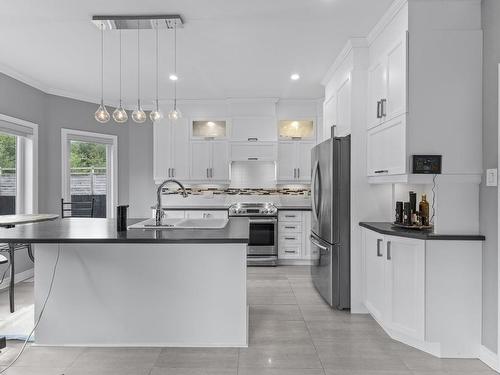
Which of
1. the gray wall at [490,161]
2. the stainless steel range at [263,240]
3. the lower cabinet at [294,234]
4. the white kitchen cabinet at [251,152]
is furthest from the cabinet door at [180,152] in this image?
the gray wall at [490,161]

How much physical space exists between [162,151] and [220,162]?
0.91 meters

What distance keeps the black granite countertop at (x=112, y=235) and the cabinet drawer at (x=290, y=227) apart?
107 inches

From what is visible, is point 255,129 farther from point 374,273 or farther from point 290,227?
point 374,273

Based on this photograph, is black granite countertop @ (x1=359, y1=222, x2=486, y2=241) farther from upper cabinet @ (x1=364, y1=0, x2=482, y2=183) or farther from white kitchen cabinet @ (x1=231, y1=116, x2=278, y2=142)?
white kitchen cabinet @ (x1=231, y1=116, x2=278, y2=142)

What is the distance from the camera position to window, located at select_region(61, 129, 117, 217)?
17.9ft

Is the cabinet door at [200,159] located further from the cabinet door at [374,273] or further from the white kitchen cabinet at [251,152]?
the cabinet door at [374,273]

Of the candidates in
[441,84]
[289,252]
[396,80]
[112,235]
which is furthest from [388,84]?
[289,252]

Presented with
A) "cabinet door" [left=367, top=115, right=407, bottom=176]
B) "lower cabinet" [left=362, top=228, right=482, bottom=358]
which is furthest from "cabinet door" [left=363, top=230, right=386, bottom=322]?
"cabinet door" [left=367, top=115, right=407, bottom=176]

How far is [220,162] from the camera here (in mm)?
5930

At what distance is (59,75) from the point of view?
4594 mm

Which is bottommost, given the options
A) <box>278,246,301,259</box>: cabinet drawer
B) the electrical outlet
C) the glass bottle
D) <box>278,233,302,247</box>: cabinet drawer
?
<box>278,246,301,259</box>: cabinet drawer

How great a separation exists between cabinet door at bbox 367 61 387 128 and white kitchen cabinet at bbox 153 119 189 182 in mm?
3205

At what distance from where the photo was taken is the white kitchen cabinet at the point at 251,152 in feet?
19.1

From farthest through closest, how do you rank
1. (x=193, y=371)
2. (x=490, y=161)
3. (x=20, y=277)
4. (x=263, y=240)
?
(x=263, y=240)
(x=20, y=277)
(x=490, y=161)
(x=193, y=371)
